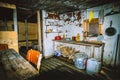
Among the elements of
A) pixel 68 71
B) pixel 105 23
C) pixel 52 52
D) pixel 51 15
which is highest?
pixel 51 15

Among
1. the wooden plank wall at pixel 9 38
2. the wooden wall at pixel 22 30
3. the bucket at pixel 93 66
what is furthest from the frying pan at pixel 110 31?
the wooden wall at pixel 22 30

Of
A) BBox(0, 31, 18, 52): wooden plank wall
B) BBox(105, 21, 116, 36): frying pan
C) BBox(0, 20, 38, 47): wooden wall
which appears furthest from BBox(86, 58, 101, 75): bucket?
BBox(0, 20, 38, 47): wooden wall

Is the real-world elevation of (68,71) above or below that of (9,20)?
below

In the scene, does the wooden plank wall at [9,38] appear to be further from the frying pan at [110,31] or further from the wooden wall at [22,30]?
the frying pan at [110,31]

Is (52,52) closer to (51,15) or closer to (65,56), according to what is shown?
(65,56)

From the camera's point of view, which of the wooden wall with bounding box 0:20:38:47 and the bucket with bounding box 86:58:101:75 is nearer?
the bucket with bounding box 86:58:101:75

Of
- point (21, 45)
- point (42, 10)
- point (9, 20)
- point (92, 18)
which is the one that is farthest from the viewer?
point (21, 45)

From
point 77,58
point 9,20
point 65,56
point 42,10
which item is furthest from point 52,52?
point 9,20

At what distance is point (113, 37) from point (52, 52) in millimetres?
2957

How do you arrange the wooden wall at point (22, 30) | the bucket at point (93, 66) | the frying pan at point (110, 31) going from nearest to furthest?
the bucket at point (93, 66)
the frying pan at point (110, 31)
the wooden wall at point (22, 30)

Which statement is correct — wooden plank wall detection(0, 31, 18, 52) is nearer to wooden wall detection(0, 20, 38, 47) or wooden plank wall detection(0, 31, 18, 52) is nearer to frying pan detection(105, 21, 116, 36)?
wooden wall detection(0, 20, 38, 47)

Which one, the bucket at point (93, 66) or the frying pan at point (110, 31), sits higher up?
the frying pan at point (110, 31)

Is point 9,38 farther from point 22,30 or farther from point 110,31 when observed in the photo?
point 110,31

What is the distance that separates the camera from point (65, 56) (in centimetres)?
483
